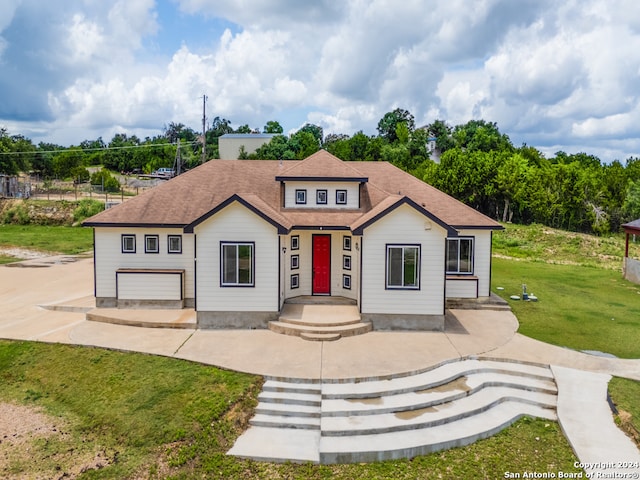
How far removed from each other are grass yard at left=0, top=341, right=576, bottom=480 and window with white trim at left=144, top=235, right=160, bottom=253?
5.14m

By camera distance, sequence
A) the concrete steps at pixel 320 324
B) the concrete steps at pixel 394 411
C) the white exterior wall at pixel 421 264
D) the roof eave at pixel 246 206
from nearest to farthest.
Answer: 1. the concrete steps at pixel 394 411
2. the concrete steps at pixel 320 324
3. the roof eave at pixel 246 206
4. the white exterior wall at pixel 421 264

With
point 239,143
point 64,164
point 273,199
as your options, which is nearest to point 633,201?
point 273,199

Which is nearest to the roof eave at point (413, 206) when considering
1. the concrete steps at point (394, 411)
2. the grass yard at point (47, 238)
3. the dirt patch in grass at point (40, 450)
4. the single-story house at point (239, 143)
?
the concrete steps at point (394, 411)

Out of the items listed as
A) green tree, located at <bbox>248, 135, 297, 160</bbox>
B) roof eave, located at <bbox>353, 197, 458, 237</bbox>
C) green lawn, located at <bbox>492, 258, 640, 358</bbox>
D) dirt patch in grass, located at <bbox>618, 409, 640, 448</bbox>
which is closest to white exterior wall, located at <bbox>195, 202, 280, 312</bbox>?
roof eave, located at <bbox>353, 197, 458, 237</bbox>

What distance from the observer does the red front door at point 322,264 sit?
51.5ft

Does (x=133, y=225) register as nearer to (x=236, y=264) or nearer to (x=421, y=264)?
(x=236, y=264)

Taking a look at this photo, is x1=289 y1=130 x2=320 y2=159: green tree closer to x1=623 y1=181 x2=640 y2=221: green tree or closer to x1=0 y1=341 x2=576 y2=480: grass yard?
x1=623 y1=181 x2=640 y2=221: green tree

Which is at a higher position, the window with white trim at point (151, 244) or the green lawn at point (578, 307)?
the window with white trim at point (151, 244)

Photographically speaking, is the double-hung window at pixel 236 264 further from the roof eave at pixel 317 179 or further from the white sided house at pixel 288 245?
the roof eave at pixel 317 179

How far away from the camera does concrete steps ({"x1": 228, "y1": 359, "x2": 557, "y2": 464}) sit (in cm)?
795

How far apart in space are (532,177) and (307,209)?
35.4 m

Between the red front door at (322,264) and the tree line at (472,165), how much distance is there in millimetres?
32383

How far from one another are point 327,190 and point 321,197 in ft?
1.11

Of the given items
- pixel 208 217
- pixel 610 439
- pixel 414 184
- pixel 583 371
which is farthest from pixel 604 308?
pixel 208 217
